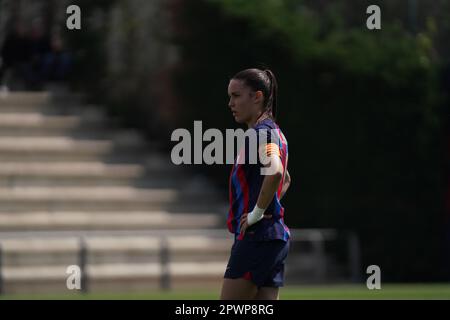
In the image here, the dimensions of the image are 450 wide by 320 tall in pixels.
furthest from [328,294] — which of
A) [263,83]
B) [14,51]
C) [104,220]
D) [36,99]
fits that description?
[14,51]

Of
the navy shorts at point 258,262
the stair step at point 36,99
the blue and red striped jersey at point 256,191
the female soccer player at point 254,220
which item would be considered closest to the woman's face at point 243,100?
the female soccer player at point 254,220

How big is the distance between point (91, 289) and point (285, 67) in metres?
4.85

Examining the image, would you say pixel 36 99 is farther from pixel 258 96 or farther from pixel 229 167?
pixel 258 96

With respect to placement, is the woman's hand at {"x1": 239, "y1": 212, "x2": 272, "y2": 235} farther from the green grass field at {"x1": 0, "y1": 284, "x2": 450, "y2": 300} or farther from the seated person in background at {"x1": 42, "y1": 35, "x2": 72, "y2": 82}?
the seated person in background at {"x1": 42, "y1": 35, "x2": 72, "y2": 82}

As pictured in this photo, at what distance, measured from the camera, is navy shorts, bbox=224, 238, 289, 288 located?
750 cm

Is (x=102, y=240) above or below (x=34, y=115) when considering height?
below

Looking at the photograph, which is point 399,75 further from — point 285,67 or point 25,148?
Answer: point 25,148

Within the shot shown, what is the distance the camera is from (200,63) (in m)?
22.3

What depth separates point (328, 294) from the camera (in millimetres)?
15852

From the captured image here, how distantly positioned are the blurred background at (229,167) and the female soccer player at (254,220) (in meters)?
10.5

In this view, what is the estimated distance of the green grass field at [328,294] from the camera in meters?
15.2

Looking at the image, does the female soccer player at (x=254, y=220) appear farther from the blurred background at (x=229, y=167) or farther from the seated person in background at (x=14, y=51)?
the seated person in background at (x=14, y=51)

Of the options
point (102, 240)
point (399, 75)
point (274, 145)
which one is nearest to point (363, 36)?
point (399, 75)

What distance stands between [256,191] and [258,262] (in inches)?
15.2
